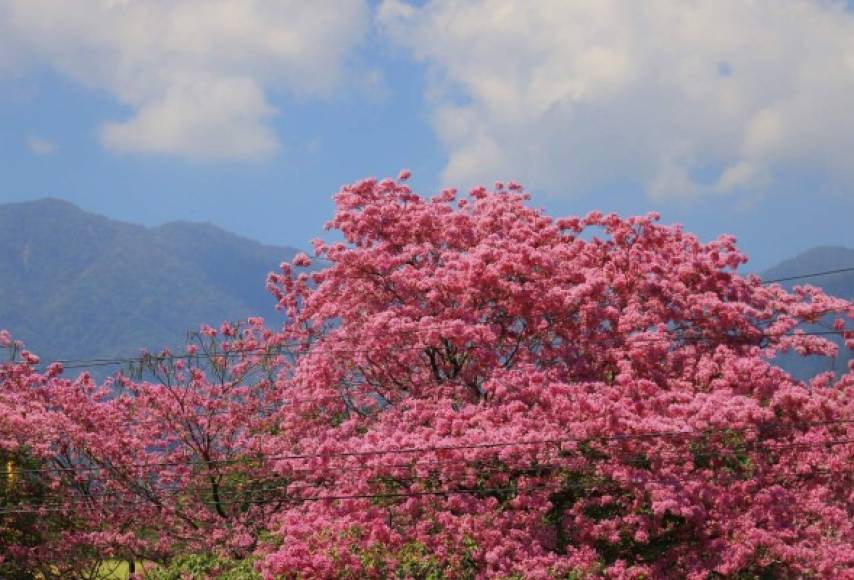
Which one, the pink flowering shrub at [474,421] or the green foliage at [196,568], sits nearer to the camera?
the pink flowering shrub at [474,421]

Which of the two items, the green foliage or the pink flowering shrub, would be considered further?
the green foliage

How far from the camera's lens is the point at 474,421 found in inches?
686

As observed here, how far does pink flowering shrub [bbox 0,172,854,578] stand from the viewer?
16.5m

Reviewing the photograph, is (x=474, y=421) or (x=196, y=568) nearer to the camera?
(x=474, y=421)

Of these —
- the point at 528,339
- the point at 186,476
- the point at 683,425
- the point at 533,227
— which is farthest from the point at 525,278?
the point at 186,476

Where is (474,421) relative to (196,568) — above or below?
above

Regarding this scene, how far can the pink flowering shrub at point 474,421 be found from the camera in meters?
16.5

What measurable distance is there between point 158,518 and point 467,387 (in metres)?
6.82

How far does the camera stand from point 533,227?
21984 millimetres

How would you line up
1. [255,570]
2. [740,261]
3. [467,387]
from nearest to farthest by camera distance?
1. [255,570]
2. [467,387]
3. [740,261]

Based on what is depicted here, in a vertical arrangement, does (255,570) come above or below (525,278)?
below

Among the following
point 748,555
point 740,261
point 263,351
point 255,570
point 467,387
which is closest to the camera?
point 748,555

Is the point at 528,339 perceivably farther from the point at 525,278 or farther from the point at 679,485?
A: the point at 679,485

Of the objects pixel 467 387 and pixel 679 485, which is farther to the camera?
pixel 467 387
